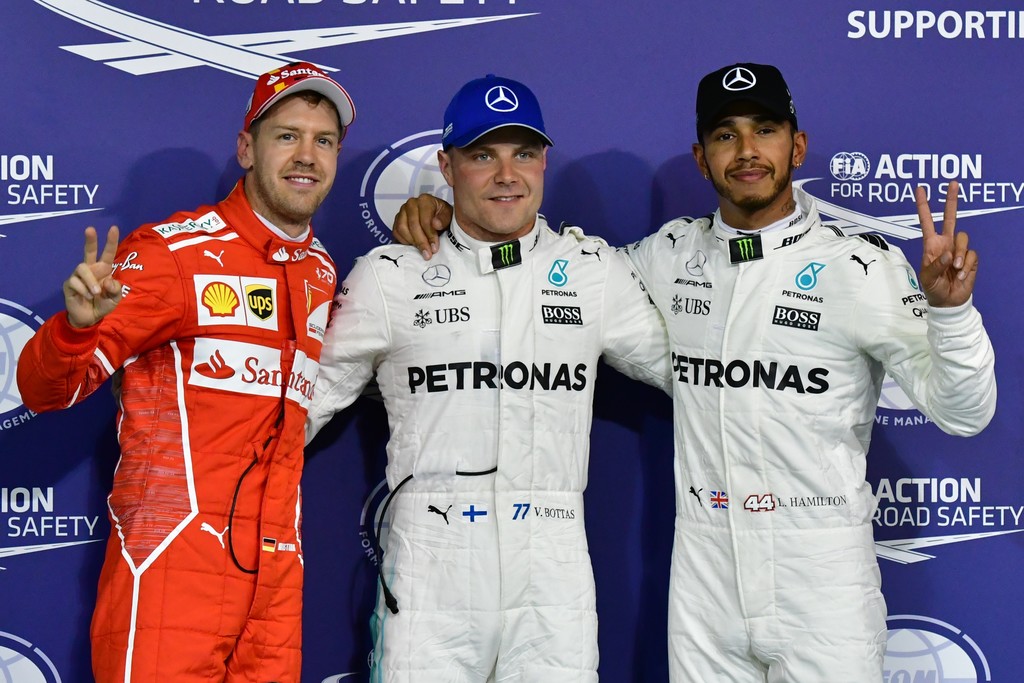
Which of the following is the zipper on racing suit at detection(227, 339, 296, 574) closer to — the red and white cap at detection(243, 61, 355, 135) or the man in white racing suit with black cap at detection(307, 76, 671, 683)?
the man in white racing suit with black cap at detection(307, 76, 671, 683)

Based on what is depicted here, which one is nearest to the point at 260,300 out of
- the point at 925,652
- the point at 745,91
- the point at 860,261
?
the point at 745,91

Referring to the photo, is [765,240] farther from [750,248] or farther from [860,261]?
[860,261]

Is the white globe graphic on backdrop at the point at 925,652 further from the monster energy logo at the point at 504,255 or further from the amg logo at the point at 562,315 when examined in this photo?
the monster energy logo at the point at 504,255

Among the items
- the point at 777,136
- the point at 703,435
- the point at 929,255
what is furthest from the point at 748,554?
the point at 777,136

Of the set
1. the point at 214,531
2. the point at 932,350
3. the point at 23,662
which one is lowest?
the point at 23,662

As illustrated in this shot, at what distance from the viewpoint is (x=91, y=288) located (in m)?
1.98

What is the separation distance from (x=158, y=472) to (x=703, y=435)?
4.16ft

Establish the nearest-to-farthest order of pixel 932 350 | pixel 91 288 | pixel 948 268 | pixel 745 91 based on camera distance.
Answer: pixel 91 288
pixel 948 268
pixel 932 350
pixel 745 91

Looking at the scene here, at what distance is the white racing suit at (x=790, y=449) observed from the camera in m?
2.43

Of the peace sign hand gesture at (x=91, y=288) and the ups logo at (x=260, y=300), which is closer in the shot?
the peace sign hand gesture at (x=91, y=288)

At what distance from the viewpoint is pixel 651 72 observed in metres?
3.02

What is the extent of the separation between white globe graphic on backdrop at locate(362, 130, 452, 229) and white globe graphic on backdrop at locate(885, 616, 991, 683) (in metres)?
1.79

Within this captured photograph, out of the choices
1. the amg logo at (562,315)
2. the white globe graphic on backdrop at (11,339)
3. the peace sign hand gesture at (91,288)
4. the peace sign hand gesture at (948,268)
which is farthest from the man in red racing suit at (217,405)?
the peace sign hand gesture at (948,268)

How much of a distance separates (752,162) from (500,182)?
606 mm
